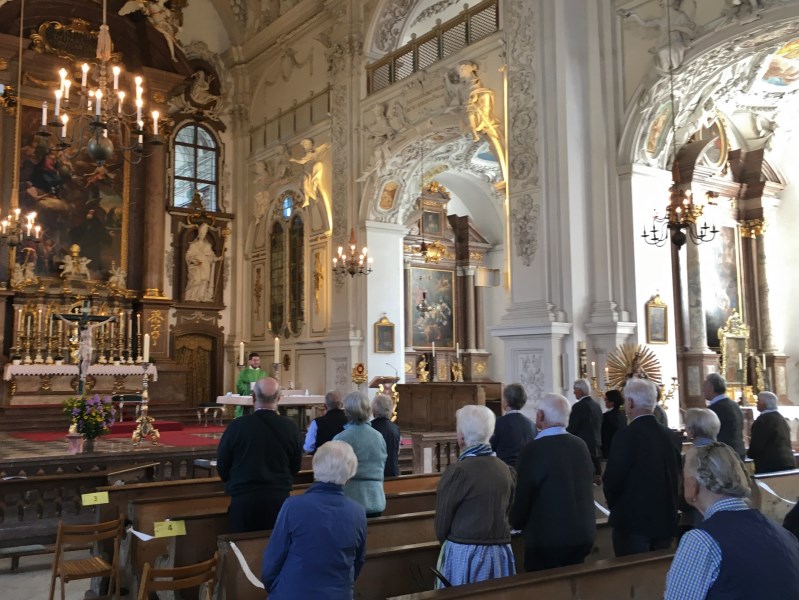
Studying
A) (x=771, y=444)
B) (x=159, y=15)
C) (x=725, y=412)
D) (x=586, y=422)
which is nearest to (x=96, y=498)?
(x=586, y=422)

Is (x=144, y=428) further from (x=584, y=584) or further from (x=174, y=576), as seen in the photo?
(x=584, y=584)

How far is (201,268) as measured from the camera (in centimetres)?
1948

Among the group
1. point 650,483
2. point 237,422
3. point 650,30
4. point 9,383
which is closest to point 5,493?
point 237,422

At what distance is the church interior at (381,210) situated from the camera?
1103cm

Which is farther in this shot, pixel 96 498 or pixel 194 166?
pixel 194 166

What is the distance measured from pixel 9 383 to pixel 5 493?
29.8 feet

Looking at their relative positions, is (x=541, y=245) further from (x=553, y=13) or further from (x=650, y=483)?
(x=650, y=483)

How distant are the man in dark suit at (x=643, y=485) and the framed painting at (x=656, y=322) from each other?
7188 mm

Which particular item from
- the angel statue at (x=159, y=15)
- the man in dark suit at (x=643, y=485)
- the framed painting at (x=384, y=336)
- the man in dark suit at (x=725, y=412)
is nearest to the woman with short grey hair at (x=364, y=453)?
the man in dark suit at (x=643, y=485)

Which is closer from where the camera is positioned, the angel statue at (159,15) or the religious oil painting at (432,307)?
the angel statue at (159,15)

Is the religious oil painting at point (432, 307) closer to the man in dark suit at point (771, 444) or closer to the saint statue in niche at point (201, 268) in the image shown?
the saint statue in niche at point (201, 268)

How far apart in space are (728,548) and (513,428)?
3216mm

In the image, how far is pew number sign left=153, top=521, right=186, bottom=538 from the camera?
4430 millimetres

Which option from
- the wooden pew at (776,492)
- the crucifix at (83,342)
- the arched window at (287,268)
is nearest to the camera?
the wooden pew at (776,492)
